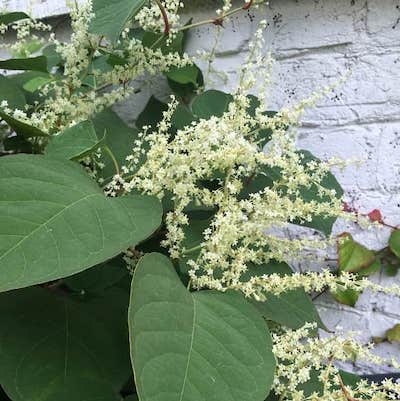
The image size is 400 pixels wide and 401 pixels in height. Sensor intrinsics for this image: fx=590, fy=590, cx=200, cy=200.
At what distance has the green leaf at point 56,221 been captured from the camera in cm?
48

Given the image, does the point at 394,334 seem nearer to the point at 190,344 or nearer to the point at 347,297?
the point at 347,297

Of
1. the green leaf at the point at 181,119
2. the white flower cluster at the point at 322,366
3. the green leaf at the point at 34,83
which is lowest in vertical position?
the white flower cluster at the point at 322,366

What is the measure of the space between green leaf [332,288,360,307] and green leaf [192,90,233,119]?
41 centimetres

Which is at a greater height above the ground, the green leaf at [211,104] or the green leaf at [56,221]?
the green leaf at [56,221]

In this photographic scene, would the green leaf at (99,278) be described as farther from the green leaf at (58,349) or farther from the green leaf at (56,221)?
the green leaf at (56,221)

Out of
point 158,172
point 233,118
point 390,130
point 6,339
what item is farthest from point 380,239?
point 6,339

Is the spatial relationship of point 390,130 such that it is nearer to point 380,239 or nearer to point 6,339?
point 380,239

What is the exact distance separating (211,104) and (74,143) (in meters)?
0.42

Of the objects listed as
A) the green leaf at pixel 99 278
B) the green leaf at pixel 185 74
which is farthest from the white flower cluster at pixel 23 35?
the green leaf at pixel 99 278

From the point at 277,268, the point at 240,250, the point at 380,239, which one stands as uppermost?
the point at 240,250

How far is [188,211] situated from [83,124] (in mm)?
273

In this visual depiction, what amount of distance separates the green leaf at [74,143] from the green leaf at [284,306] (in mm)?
245

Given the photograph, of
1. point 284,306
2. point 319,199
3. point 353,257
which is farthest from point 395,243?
point 284,306

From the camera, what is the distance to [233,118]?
729 millimetres
